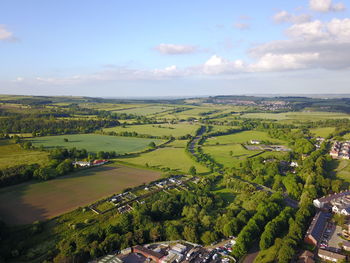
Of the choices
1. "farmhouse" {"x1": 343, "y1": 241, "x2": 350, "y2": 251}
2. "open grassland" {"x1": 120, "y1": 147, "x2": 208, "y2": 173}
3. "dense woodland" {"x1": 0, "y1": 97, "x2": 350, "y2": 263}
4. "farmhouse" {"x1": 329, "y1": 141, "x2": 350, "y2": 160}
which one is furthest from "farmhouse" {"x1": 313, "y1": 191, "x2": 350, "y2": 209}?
"farmhouse" {"x1": 329, "y1": 141, "x2": 350, "y2": 160}

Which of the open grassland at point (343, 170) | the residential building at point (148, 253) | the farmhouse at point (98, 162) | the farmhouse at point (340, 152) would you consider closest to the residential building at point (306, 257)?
the residential building at point (148, 253)

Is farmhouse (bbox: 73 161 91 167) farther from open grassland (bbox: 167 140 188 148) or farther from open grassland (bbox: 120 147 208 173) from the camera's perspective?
open grassland (bbox: 167 140 188 148)

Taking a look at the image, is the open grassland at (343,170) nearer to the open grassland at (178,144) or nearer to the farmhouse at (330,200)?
the farmhouse at (330,200)

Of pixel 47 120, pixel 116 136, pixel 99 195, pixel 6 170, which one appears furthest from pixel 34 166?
pixel 47 120

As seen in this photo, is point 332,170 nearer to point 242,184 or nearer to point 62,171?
point 242,184

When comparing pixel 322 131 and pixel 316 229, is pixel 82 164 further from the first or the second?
pixel 322 131

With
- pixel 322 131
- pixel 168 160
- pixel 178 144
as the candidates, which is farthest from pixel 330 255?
pixel 322 131
